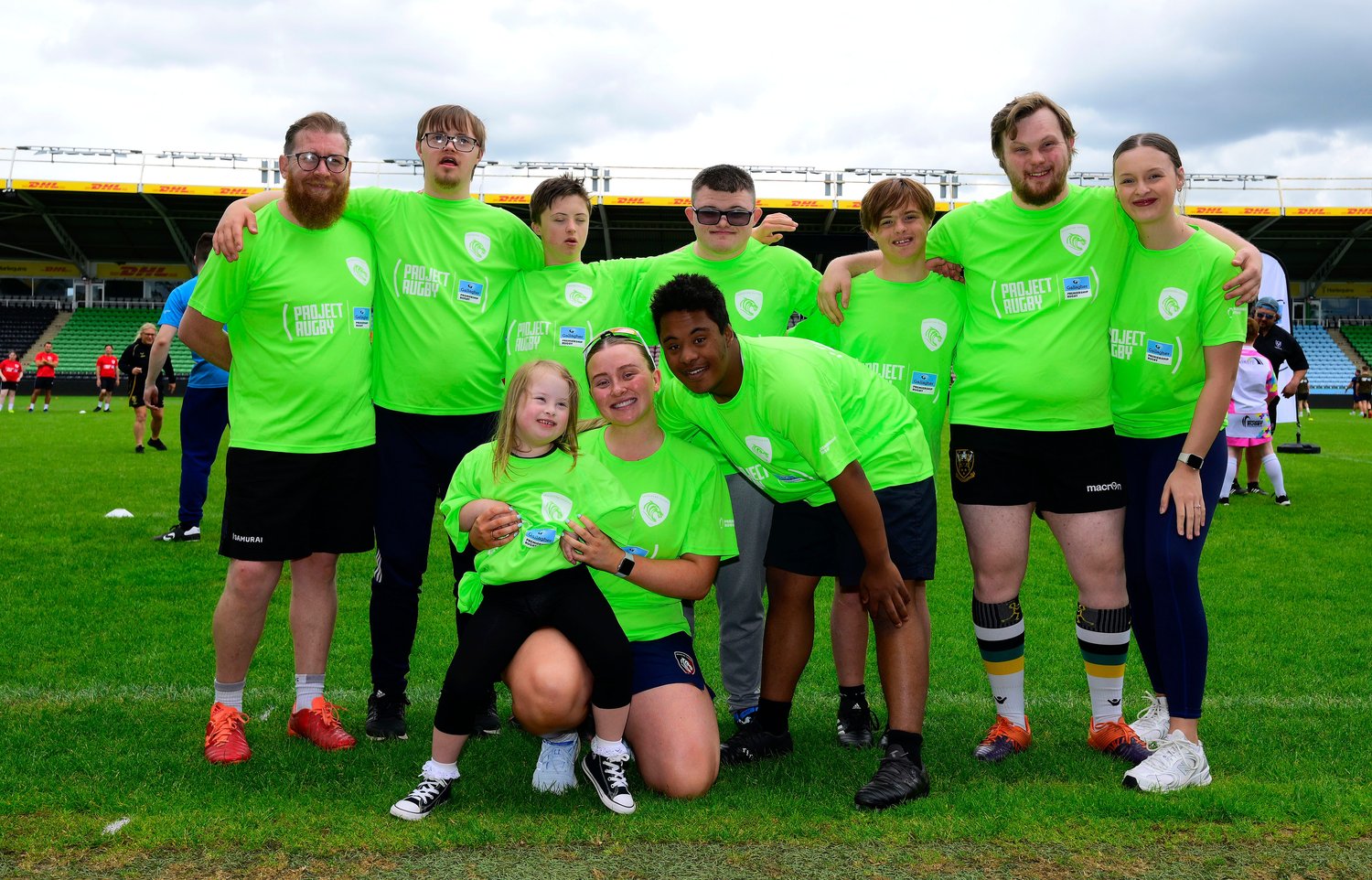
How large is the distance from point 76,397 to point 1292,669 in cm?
3769

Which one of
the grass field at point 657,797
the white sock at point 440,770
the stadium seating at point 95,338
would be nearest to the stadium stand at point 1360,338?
the grass field at point 657,797

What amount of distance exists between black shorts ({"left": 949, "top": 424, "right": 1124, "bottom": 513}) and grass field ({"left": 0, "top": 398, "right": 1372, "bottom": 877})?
97 cm

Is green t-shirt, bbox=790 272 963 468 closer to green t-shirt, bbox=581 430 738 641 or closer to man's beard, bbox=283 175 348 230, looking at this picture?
green t-shirt, bbox=581 430 738 641

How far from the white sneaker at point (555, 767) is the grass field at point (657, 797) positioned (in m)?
0.07

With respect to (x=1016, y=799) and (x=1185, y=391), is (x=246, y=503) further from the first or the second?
(x=1185, y=391)

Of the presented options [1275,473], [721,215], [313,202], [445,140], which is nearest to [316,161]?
[313,202]

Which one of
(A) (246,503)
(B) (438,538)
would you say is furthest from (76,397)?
(A) (246,503)

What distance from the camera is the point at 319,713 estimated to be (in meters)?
4.21

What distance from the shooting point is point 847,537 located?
3.80 m

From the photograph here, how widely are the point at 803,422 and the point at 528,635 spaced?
45.8 inches

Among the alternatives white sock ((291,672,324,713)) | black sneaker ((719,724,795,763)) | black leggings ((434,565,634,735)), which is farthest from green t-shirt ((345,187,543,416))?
black sneaker ((719,724,795,763))

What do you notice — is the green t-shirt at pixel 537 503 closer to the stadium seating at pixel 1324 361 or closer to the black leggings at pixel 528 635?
the black leggings at pixel 528 635

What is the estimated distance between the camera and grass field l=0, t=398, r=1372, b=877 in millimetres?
3047

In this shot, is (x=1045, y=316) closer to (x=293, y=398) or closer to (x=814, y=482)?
(x=814, y=482)
